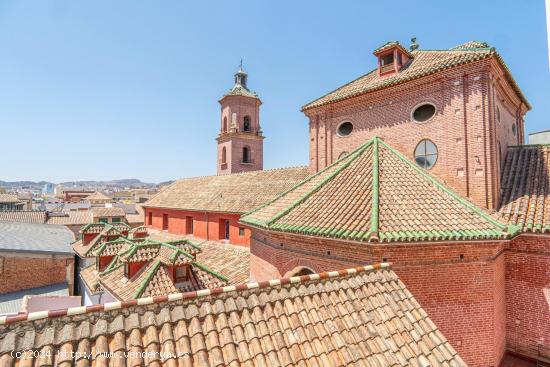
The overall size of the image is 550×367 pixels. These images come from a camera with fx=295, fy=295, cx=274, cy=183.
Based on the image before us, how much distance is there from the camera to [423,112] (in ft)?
33.7

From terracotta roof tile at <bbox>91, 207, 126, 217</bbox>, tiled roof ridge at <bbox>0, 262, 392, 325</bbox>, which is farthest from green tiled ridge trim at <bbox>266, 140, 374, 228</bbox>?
terracotta roof tile at <bbox>91, 207, 126, 217</bbox>

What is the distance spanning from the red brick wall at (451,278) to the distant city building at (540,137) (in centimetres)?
1893

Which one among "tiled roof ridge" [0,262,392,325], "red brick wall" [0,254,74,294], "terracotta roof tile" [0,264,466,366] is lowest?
"red brick wall" [0,254,74,294]

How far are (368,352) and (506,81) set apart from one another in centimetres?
1110

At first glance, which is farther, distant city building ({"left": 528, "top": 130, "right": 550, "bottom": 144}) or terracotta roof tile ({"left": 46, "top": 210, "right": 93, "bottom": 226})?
terracotta roof tile ({"left": 46, "top": 210, "right": 93, "bottom": 226})

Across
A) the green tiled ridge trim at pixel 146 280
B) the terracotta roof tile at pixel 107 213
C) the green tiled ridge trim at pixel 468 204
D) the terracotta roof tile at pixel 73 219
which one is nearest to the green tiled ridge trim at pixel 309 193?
the green tiled ridge trim at pixel 468 204

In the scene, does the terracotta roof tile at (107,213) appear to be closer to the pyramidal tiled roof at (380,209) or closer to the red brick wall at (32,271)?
the red brick wall at (32,271)

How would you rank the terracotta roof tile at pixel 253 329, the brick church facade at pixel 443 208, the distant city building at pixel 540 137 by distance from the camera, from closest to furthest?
the terracotta roof tile at pixel 253 329, the brick church facade at pixel 443 208, the distant city building at pixel 540 137

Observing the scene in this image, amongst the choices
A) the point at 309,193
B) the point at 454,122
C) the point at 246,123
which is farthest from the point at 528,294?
→ the point at 246,123

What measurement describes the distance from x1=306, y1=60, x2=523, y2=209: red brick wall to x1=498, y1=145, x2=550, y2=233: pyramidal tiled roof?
1.57 feet

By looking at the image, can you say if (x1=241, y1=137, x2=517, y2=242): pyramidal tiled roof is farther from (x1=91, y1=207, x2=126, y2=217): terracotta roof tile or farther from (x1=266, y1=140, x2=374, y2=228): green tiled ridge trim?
(x1=91, y1=207, x2=126, y2=217): terracotta roof tile

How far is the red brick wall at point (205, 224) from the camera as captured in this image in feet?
57.0

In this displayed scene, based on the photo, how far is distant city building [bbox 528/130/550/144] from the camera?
798 inches

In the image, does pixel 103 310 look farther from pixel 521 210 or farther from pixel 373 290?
pixel 521 210
